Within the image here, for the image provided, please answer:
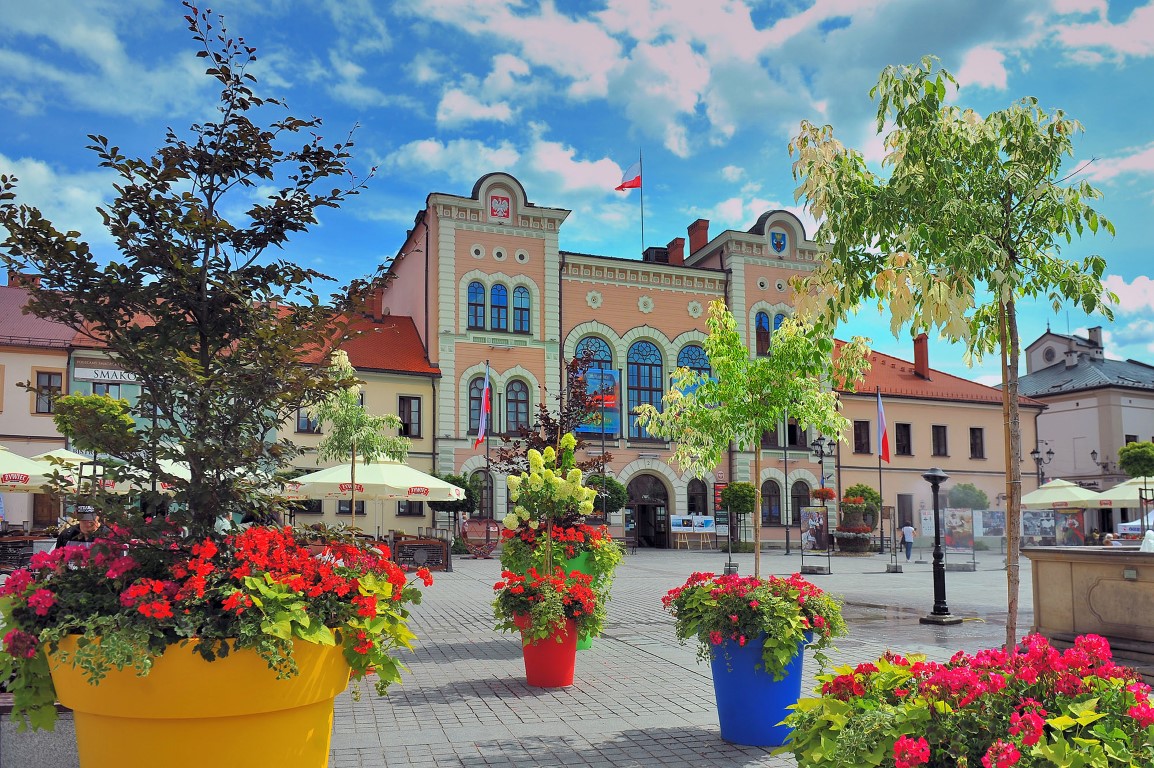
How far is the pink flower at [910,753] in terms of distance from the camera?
3.00m

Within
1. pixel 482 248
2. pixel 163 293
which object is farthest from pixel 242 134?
pixel 482 248

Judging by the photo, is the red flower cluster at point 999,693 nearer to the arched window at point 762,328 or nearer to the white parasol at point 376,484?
the white parasol at point 376,484

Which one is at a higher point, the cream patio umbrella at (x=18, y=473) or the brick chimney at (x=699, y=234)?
the brick chimney at (x=699, y=234)

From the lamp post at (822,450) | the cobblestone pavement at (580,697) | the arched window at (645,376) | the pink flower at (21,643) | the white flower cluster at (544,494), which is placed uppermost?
the arched window at (645,376)

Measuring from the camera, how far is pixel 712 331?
1125 cm

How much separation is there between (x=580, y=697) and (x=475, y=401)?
3003cm

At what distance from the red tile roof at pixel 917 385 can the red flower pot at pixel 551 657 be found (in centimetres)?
3943

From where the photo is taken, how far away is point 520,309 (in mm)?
38938

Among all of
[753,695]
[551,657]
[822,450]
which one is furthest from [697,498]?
[753,695]

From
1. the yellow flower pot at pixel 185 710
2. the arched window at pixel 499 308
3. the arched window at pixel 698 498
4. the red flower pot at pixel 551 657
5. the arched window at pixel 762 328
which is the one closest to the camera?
the yellow flower pot at pixel 185 710

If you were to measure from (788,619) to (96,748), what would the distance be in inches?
168

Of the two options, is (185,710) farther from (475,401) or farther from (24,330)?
(24,330)

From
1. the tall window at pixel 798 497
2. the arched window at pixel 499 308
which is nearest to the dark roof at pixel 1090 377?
the tall window at pixel 798 497

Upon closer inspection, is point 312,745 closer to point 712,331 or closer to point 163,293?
point 163,293
